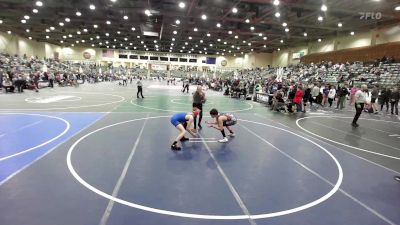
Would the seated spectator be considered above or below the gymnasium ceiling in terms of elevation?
below

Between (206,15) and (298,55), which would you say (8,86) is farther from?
(298,55)

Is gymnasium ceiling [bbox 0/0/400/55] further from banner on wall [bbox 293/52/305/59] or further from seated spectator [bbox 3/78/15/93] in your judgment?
seated spectator [bbox 3/78/15/93]

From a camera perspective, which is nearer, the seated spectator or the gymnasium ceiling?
the seated spectator

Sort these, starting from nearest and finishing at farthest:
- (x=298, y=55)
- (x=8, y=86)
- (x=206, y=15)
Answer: (x=8, y=86) < (x=206, y=15) < (x=298, y=55)

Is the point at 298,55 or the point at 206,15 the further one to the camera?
the point at 298,55

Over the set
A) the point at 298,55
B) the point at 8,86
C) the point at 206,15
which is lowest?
the point at 8,86

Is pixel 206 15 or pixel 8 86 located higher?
pixel 206 15

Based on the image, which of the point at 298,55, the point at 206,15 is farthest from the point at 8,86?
the point at 298,55

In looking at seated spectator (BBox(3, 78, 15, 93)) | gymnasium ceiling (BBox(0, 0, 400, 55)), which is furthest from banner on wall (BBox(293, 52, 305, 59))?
seated spectator (BBox(3, 78, 15, 93))

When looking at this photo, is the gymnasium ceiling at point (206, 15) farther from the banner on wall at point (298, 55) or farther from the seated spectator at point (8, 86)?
the seated spectator at point (8, 86)

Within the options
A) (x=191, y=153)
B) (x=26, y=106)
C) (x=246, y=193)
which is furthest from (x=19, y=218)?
(x=26, y=106)

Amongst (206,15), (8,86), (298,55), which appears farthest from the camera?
(298,55)

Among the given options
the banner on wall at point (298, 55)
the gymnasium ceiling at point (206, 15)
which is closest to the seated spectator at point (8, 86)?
the gymnasium ceiling at point (206, 15)

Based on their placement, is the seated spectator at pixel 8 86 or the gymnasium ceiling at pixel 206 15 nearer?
the seated spectator at pixel 8 86
